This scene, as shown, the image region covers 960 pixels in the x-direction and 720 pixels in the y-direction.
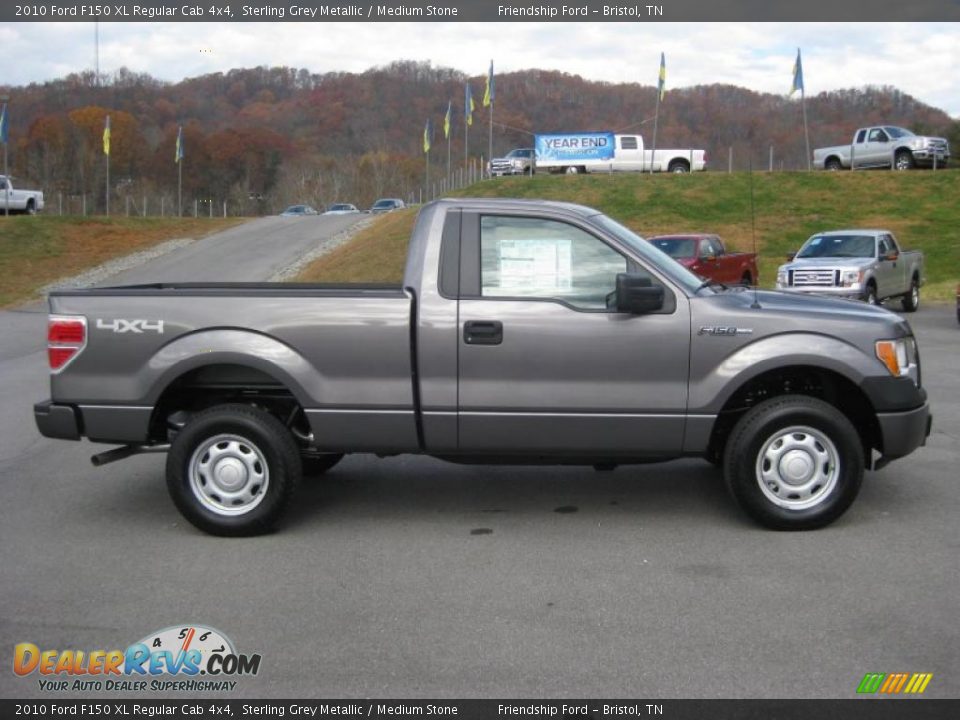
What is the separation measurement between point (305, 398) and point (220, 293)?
2.83 ft

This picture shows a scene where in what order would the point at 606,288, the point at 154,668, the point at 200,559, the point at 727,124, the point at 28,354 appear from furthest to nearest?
the point at 727,124 → the point at 28,354 → the point at 606,288 → the point at 200,559 → the point at 154,668

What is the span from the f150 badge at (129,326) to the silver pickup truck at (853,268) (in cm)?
1583

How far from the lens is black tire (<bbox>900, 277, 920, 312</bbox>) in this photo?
2277 cm

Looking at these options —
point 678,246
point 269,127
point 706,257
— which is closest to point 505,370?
point 706,257

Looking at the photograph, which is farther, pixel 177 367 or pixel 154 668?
pixel 177 367

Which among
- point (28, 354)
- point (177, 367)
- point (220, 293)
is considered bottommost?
point (28, 354)

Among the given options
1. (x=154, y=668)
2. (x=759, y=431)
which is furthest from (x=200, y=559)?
(x=759, y=431)

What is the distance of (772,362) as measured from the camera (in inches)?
236

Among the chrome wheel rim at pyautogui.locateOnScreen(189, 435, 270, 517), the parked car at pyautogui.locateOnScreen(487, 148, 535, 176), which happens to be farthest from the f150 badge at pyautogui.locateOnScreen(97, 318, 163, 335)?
the parked car at pyautogui.locateOnScreen(487, 148, 535, 176)

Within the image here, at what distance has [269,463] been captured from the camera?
610 cm

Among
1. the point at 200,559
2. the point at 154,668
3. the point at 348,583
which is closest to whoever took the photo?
the point at 154,668

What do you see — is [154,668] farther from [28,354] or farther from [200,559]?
[28,354]
